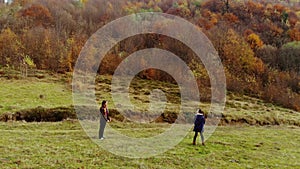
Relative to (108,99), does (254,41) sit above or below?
above

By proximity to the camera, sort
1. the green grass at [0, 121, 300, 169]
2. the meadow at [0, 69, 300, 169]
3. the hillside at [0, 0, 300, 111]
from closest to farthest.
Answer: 1. the green grass at [0, 121, 300, 169]
2. the meadow at [0, 69, 300, 169]
3. the hillside at [0, 0, 300, 111]

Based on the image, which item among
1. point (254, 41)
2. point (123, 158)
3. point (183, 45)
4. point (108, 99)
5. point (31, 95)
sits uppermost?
point (254, 41)

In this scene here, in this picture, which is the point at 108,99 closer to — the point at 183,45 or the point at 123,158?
the point at 123,158

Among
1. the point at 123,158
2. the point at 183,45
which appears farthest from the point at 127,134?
the point at 183,45

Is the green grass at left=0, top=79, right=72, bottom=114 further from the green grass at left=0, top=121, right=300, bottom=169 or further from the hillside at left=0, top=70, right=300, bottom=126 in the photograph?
the green grass at left=0, top=121, right=300, bottom=169

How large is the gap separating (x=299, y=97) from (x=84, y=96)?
39950 mm

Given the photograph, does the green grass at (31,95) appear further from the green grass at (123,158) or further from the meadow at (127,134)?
the green grass at (123,158)

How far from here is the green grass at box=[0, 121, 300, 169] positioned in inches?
687

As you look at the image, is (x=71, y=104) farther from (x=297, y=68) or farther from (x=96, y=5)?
(x=96, y=5)

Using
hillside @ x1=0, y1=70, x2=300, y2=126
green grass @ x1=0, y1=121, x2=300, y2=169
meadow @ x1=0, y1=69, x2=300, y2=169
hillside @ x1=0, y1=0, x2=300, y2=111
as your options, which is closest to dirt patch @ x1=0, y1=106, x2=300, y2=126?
hillside @ x1=0, y1=70, x2=300, y2=126

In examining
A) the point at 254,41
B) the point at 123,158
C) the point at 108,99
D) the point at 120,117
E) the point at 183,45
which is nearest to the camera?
the point at 123,158

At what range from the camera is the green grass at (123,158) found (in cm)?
1744

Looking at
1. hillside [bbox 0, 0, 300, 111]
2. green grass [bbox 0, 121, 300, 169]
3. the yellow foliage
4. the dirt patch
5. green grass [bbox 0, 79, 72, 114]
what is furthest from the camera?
the yellow foliage

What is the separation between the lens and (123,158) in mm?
18688
